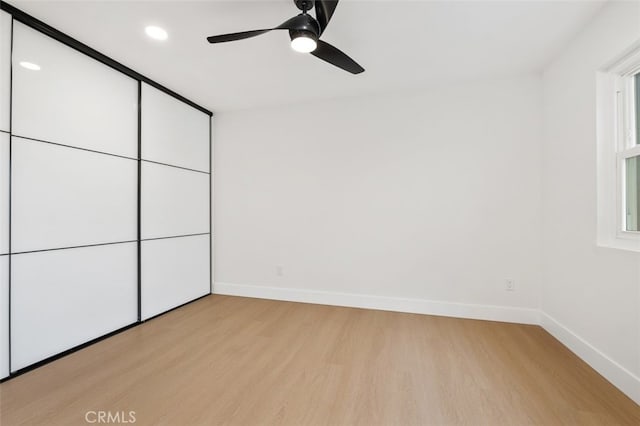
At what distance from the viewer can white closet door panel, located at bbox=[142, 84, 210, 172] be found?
279 cm

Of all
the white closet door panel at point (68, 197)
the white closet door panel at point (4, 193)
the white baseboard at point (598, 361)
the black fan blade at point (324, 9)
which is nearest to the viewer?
the black fan blade at point (324, 9)

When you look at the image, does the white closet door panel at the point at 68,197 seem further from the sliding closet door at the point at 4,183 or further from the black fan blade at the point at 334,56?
the black fan blade at the point at 334,56

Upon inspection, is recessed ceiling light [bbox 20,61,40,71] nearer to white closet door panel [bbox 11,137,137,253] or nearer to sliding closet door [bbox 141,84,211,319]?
white closet door panel [bbox 11,137,137,253]

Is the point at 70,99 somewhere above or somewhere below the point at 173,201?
above

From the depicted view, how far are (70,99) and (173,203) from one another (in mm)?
1286

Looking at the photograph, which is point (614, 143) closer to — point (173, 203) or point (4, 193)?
point (173, 203)

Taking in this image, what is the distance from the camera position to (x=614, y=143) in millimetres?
1830

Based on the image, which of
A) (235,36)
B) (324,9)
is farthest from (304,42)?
(235,36)

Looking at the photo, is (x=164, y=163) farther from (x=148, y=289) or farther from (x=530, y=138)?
(x=530, y=138)

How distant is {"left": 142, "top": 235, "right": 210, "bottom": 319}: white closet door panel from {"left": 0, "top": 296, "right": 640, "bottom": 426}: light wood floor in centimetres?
32

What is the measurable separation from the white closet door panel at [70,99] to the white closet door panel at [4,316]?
902 millimetres

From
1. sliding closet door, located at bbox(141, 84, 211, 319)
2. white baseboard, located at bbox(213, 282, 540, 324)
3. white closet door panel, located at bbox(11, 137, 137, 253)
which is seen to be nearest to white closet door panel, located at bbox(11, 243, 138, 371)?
white closet door panel, located at bbox(11, 137, 137, 253)

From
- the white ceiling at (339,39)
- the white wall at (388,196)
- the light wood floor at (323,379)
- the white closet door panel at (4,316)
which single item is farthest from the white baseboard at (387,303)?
the white ceiling at (339,39)

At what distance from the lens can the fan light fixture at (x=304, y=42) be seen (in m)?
1.62
